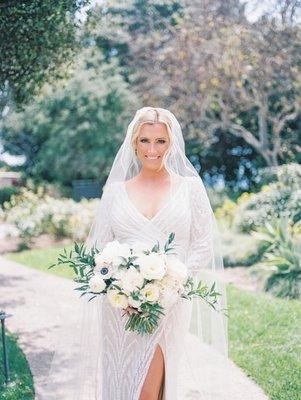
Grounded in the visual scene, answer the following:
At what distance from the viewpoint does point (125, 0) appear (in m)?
19.0

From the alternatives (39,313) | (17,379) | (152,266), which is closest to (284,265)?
(39,313)

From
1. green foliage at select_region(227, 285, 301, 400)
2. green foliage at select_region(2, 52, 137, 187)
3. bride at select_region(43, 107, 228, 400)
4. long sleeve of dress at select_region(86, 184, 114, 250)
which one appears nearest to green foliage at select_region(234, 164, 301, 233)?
green foliage at select_region(227, 285, 301, 400)

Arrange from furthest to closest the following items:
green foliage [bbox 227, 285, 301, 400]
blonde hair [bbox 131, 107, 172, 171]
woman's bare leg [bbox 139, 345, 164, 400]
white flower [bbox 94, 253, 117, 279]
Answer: green foliage [bbox 227, 285, 301, 400] < blonde hair [bbox 131, 107, 172, 171] < woman's bare leg [bbox 139, 345, 164, 400] < white flower [bbox 94, 253, 117, 279]

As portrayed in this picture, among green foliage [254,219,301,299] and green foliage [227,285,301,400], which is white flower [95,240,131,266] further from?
green foliage [254,219,301,299]

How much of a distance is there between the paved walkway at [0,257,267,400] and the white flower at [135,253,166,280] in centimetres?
152

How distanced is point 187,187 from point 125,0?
673 inches

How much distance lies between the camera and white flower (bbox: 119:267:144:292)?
2891 mm

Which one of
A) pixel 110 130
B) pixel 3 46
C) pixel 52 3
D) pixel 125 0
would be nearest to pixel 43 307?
pixel 3 46

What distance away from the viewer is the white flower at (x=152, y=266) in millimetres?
2883

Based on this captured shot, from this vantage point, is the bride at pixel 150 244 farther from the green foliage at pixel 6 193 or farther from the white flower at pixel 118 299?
the green foliage at pixel 6 193

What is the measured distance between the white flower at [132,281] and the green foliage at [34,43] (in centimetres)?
436

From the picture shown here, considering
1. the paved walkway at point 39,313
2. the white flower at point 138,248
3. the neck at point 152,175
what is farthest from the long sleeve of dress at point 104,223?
the paved walkway at point 39,313

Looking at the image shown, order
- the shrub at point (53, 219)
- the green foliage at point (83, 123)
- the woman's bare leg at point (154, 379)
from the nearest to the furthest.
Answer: the woman's bare leg at point (154, 379), the shrub at point (53, 219), the green foliage at point (83, 123)

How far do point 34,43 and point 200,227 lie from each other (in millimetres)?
4645
